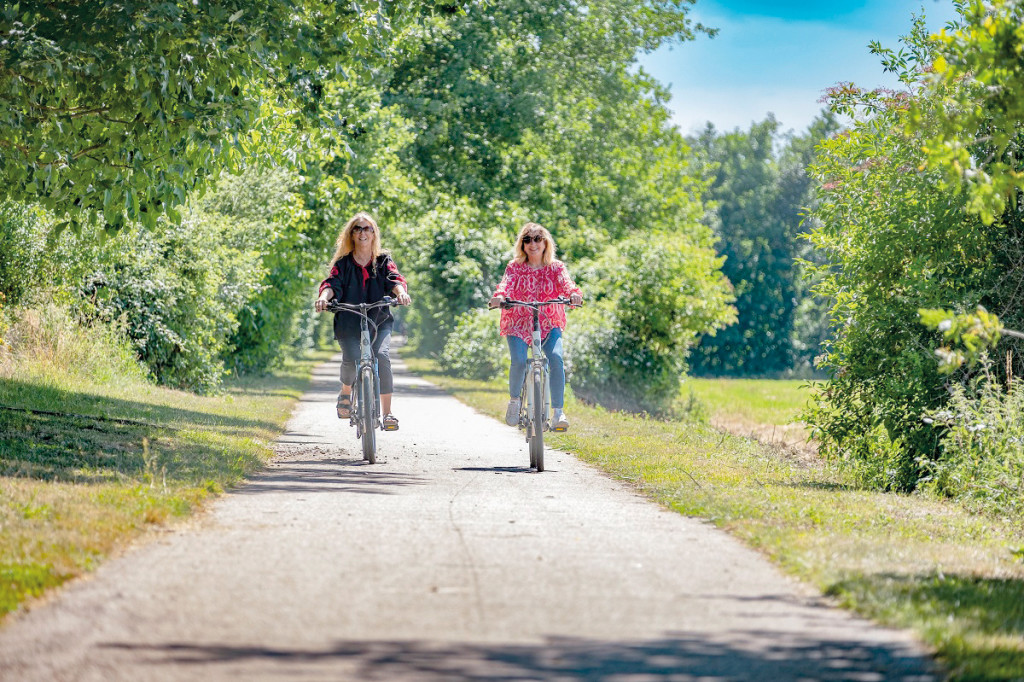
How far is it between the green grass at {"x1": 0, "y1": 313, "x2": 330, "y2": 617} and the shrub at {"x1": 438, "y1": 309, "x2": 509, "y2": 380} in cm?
1014

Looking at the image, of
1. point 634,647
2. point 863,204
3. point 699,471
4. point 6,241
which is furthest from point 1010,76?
point 6,241

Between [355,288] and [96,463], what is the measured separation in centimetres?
288

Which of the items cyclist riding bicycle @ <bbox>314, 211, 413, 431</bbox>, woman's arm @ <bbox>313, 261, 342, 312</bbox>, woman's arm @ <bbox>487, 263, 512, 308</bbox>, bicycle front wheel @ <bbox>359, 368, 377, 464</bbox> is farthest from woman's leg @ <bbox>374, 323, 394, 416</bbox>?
woman's arm @ <bbox>487, 263, 512, 308</bbox>

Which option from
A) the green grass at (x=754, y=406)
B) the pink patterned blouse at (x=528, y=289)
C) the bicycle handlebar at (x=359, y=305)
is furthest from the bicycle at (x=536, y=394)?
the green grass at (x=754, y=406)

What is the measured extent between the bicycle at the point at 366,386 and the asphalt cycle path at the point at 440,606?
2736 mm

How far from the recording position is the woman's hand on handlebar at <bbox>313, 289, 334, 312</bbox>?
11008 mm

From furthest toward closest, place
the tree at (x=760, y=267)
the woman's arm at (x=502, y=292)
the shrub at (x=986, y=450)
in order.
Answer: the tree at (x=760, y=267) → the woman's arm at (x=502, y=292) → the shrub at (x=986, y=450)

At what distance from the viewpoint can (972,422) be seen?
1038 cm

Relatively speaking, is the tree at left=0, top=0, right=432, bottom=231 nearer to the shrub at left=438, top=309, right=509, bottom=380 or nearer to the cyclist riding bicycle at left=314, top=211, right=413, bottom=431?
the cyclist riding bicycle at left=314, top=211, right=413, bottom=431

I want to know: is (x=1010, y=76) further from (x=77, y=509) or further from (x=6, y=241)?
(x=6, y=241)

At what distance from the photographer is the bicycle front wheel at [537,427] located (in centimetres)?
1120

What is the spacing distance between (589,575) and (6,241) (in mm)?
15243

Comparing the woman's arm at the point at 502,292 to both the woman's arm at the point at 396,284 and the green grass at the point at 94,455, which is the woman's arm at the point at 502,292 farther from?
the green grass at the point at 94,455

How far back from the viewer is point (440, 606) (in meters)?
5.35
